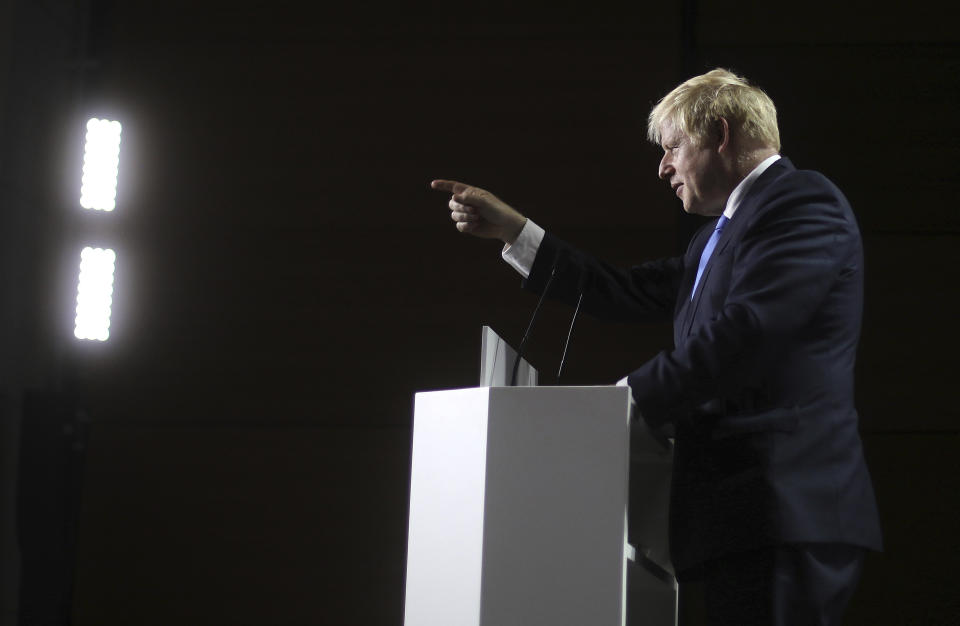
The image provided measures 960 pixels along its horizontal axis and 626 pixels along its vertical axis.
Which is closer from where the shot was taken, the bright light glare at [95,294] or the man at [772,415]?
the man at [772,415]

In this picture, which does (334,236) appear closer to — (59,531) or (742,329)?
(59,531)

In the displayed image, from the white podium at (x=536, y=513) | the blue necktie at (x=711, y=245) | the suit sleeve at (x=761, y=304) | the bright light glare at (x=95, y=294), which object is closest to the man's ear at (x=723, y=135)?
the blue necktie at (x=711, y=245)

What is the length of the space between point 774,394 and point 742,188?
419 mm

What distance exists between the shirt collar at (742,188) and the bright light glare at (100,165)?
6.25ft

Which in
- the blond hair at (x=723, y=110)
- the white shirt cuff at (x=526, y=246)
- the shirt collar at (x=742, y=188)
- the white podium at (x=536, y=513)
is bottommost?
the white podium at (x=536, y=513)

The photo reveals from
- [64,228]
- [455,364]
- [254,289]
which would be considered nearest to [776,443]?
[455,364]

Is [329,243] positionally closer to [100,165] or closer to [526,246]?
[100,165]

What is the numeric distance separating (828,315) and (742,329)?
18cm

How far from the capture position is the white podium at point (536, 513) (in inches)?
51.4

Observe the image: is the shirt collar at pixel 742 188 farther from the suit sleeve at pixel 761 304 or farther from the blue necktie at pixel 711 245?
the suit sleeve at pixel 761 304

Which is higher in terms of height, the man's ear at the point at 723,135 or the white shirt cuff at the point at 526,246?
the man's ear at the point at 723,135

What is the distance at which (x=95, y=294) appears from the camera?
2.83 metres

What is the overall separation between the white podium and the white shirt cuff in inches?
25.7

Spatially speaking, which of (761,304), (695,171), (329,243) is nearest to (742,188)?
(695,171)
